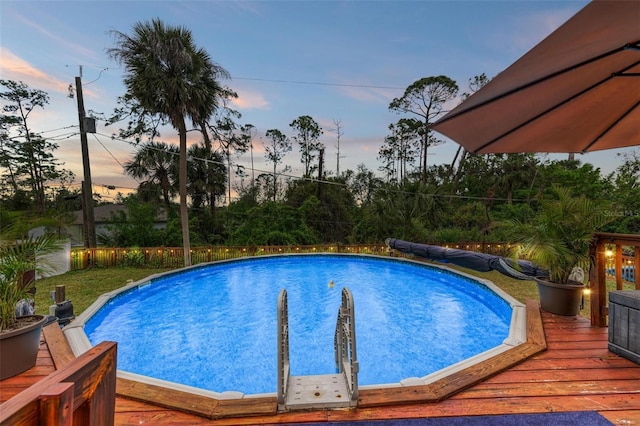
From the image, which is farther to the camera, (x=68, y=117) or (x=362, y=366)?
(x=68, y=117)

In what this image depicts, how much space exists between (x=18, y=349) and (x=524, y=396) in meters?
4.31

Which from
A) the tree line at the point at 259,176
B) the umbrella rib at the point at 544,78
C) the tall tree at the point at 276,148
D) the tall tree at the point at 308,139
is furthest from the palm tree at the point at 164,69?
the tall tree at the point at 276,148

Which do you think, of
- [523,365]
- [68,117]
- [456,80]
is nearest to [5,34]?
[68,117]

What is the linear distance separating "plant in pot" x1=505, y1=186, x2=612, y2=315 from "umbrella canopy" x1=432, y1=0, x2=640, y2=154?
1.60m

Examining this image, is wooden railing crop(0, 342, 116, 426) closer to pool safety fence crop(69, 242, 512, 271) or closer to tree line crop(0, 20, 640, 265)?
tree line crop(0, 20, 640, 265)

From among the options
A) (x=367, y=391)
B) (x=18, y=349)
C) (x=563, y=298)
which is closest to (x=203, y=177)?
(x=18, y=349)

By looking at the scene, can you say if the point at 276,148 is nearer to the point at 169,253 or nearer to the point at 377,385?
the point at 169,253

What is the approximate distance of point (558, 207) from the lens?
3938 millimetres

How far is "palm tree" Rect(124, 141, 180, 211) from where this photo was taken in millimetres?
15320

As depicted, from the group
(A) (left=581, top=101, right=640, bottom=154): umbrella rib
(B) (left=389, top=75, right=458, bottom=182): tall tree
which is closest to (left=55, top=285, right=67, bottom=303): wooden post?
(A) (left=581, top=101, right=640, bottom=154): umbrella rib

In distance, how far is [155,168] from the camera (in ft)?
51.2

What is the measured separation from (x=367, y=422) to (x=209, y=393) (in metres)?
1.32

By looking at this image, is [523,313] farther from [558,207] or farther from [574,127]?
[574,127]

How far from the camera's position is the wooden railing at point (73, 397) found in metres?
0.68
